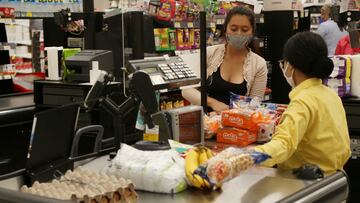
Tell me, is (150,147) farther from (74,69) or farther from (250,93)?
(74,69)

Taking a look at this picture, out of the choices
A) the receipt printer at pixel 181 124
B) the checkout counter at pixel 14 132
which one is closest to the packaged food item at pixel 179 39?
the checkout counter at pixel 14 132

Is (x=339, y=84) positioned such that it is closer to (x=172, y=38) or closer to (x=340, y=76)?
(x=340, y=76)

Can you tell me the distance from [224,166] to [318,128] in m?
0.77

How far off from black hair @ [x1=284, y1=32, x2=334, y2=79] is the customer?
1175 millimetres

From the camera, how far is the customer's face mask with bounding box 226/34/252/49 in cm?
379

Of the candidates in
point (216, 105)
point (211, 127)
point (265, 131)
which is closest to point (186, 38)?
point (216, 105)

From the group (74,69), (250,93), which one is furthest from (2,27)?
(250,93)

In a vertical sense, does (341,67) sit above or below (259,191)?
above

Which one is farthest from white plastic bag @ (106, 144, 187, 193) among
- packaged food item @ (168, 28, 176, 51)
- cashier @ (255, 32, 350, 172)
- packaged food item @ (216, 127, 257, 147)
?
packaged food item @ (168, 28, 176, 51)

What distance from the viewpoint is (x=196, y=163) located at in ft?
6.41

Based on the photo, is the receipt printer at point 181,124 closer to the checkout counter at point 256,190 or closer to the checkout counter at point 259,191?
the checkout counter at point 256,190

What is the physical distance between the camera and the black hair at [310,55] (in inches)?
99.0

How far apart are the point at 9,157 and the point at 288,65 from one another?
9.22ft

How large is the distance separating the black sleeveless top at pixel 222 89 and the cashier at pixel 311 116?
1.18m
